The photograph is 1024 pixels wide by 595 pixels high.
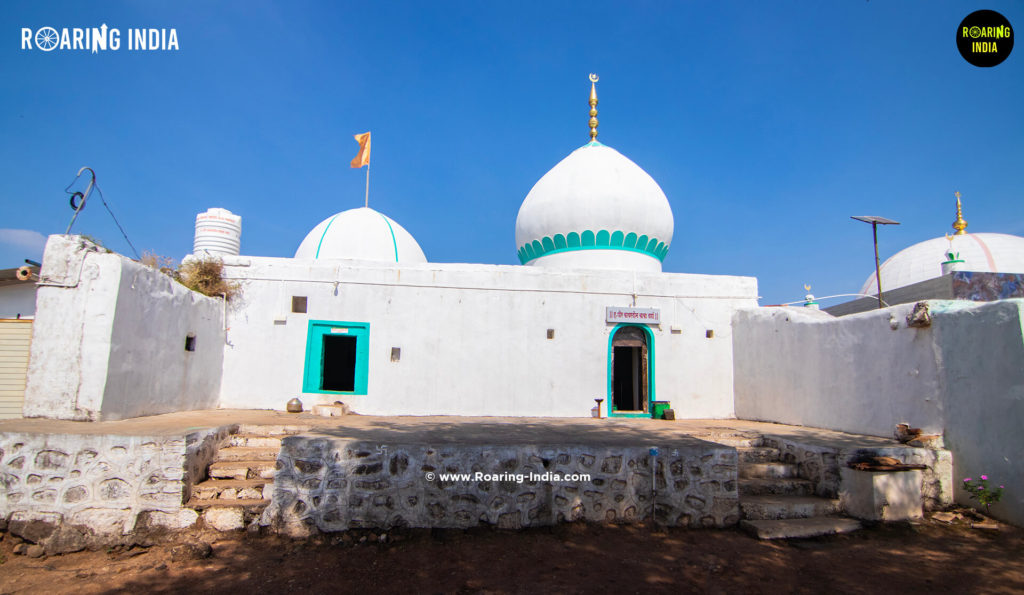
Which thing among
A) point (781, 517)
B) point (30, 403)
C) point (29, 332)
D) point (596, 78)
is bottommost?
point (781, 517)

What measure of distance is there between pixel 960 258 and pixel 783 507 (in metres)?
13.3

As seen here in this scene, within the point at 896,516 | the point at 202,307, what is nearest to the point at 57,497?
the point at 202,307

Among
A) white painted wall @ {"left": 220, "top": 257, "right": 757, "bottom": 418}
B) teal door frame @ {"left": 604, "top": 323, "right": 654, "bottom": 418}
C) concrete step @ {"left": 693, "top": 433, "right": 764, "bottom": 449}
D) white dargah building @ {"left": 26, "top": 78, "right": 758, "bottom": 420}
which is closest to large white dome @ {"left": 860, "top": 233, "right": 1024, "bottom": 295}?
white dargah building @ {"left": 26, "top": 78, "right": 758, "bottom": 420}

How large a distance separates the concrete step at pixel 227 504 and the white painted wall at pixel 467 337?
4.47 meters

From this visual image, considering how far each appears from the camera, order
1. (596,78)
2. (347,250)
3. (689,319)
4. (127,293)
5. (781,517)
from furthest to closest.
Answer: (596,78)
(347,250)
(689,319)
(127,293)
(781,517)

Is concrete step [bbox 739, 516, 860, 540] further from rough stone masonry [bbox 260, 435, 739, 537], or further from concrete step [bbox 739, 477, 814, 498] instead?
concrete step [bbox 739, 477, 814, 498]

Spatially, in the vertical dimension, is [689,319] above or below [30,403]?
above

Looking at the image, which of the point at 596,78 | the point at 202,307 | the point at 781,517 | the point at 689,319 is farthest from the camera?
the point at 596,78

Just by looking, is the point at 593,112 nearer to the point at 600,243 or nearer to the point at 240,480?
the point at 600,243

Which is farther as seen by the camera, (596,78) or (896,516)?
(596,78)

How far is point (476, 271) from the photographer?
9867 millimetres

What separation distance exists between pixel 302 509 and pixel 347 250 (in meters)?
8.19

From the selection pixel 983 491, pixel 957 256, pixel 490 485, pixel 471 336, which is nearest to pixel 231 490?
pixel 490 485

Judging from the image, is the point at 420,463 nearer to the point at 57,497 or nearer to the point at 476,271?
the point at 57,497
